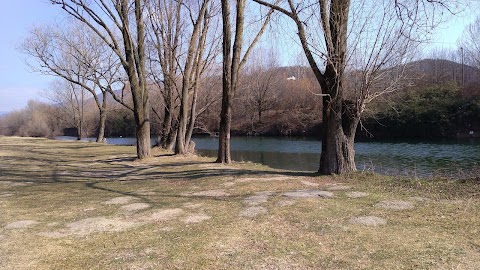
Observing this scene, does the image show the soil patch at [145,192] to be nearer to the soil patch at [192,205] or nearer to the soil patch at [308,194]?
the soil patch at [192,205]

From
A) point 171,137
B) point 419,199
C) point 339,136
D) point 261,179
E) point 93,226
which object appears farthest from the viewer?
point 171,137

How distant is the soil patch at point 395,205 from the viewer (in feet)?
18.5

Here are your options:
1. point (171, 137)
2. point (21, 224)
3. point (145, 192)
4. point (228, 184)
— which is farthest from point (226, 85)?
point (171, 137)

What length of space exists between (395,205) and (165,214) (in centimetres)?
346

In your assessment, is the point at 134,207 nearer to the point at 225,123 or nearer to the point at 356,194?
the point at 356,194

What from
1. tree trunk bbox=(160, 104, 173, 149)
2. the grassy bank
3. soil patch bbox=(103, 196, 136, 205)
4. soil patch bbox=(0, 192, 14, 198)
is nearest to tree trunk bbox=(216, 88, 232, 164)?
the grassy bank

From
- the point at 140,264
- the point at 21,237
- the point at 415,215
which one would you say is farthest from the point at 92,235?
the point at 415,215

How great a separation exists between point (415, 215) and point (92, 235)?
4270 mm

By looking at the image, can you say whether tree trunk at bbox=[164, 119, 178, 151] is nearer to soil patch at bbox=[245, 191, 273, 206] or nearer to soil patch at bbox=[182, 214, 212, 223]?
soil patch at bbox=[245, 191, 273, 206]

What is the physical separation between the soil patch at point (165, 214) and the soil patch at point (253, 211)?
0.98 meters

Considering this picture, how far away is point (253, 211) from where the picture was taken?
5824 mm

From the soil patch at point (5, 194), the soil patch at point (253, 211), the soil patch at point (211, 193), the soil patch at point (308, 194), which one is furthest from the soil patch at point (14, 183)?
the soil patch at point (308, 194)

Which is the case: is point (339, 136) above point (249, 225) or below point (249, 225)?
above

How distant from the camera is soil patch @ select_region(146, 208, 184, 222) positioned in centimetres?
563
